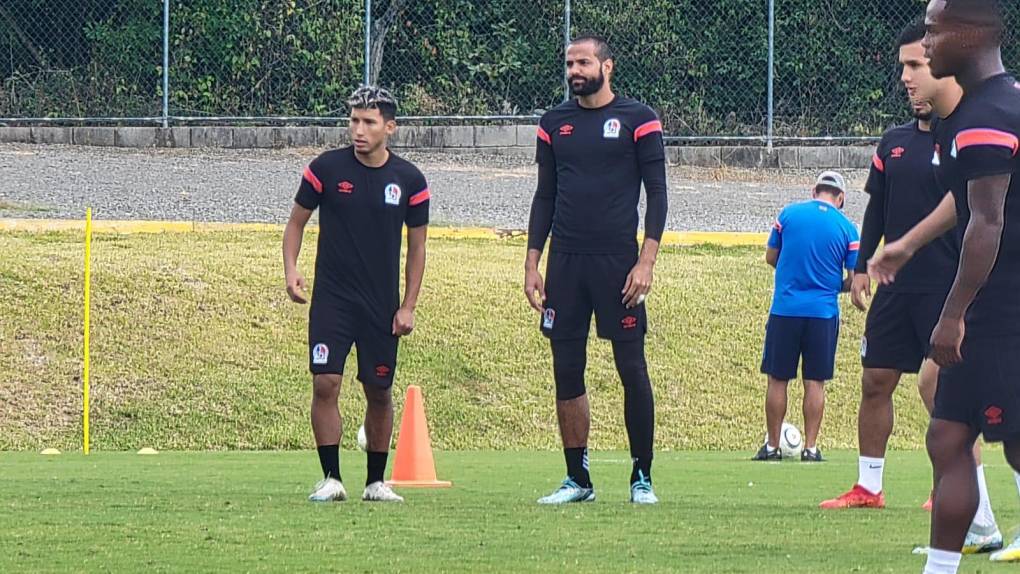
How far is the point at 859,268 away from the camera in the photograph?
342 inches

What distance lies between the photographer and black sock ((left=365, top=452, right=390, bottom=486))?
29.5 ft

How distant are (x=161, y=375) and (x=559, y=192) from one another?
22.7 ft

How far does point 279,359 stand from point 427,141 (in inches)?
320

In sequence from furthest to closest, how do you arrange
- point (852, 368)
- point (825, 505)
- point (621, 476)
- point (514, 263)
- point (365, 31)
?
point (365, 31) → point (514, 263) → point (852, 368) → point (621, 476) → point (825, 505)

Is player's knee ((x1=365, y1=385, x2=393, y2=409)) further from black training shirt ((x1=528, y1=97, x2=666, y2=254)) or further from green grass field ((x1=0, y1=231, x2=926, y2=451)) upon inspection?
green grass field ((x1=0, y1=231, x2=926, y2=451))

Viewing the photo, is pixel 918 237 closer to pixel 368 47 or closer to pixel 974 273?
pixel 974 273

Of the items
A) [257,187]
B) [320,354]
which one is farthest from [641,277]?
[257,187]

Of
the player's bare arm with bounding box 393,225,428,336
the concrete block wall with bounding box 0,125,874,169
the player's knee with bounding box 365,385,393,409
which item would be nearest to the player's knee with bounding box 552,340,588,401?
the player's bare arm with bounding box 393,225,428,336

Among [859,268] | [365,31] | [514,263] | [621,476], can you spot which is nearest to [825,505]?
[859,268]

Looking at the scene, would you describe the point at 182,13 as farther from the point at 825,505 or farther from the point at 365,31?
the point at 825,505

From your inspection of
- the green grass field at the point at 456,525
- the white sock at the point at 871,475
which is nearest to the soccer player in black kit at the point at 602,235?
the green grass field at the point at 456,525

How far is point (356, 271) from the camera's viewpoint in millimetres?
8945

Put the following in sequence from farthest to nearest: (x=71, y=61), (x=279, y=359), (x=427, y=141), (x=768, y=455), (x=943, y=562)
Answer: (x=71, y=61)
(x=427, y=141)
(x=279, y=359)
(x=768, y=455)
(x=943, y=562)

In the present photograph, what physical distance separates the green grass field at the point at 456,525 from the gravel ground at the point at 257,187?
10.0 meters
